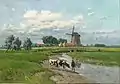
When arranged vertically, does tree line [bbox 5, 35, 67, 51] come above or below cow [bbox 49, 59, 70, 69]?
above

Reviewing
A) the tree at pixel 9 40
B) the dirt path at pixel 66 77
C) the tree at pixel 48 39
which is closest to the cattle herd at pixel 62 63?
the dirt path at pixel 66 77

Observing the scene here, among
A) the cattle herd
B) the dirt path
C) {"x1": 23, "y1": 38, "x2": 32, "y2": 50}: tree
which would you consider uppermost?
{"x1": 23, "y1": 38, "x2": 32, "y2": 50}: tree

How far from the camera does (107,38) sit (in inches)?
261

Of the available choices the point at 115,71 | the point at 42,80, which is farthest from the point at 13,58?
the point at 115,71

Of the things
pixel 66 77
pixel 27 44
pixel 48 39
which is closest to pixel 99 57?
pixel 66 77

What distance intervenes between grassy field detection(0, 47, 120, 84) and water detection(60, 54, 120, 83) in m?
0.20

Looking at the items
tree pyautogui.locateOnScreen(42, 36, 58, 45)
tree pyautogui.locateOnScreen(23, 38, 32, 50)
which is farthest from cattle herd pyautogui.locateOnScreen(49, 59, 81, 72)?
tree pyautogui.locateOnScreen(23, 38, 32, 50)

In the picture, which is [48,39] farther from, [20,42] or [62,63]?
[62,63]

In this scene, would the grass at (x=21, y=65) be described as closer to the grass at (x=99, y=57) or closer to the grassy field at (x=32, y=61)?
the grassy field at (x=32, y=61)

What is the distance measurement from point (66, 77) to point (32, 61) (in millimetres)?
868

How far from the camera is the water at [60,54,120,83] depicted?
22.6 ft

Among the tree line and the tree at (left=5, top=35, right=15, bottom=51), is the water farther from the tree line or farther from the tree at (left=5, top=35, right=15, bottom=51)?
the tree at (left=5, top=35, right=15, bottom=51)

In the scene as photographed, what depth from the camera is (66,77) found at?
6781 mm

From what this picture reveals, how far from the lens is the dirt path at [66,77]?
6.42 m
